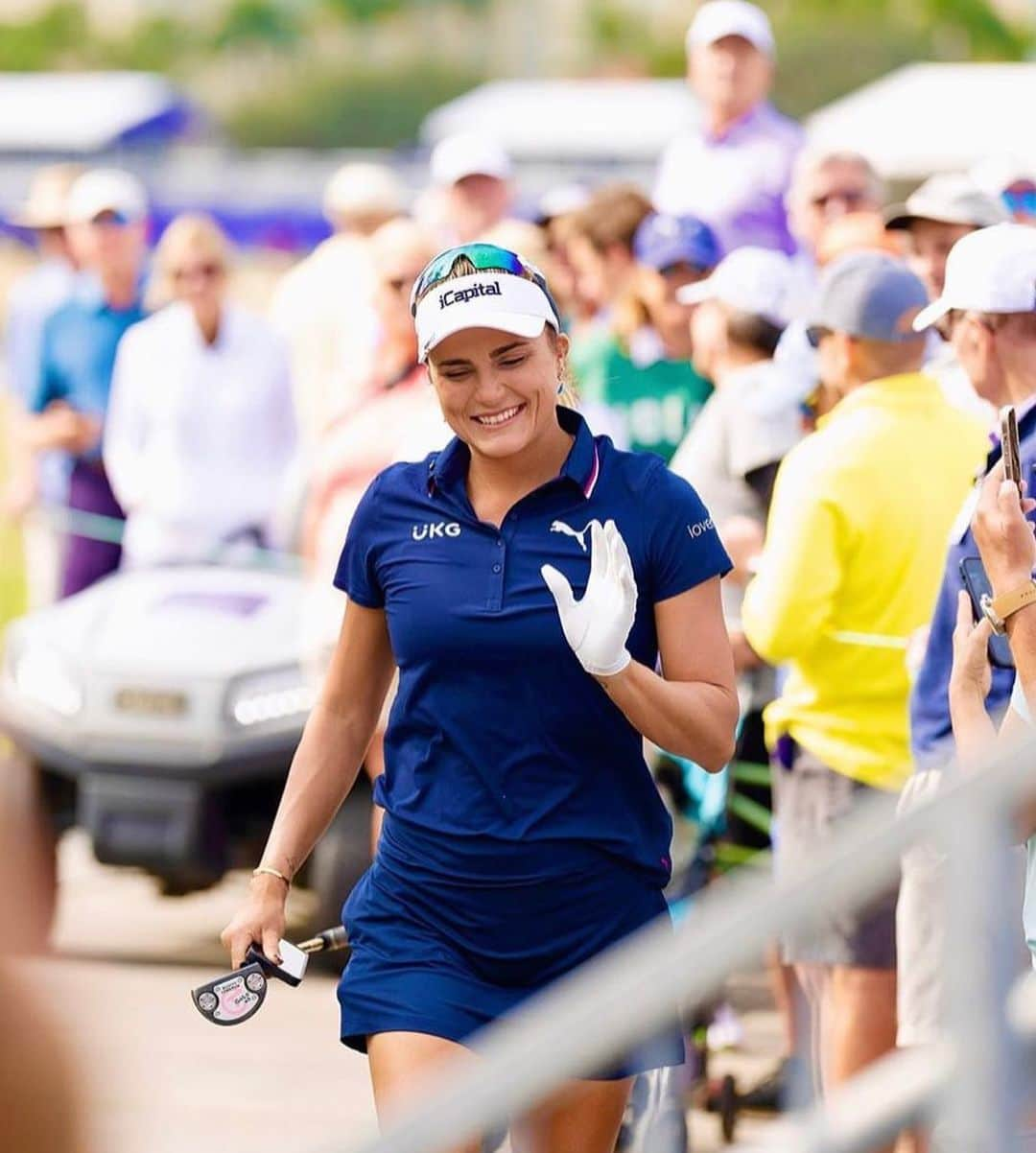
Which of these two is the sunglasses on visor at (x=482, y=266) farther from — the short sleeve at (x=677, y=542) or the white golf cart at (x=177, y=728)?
the white golf cart at (x=177, y=728)

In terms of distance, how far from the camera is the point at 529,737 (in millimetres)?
3598

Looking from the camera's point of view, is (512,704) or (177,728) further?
(177,728)

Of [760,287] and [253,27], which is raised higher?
[760,287]

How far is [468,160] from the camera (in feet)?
29.5

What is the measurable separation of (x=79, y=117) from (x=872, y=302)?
5159 centimetres

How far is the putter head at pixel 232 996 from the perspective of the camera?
3.77m

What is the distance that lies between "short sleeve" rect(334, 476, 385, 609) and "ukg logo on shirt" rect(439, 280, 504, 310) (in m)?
0.32

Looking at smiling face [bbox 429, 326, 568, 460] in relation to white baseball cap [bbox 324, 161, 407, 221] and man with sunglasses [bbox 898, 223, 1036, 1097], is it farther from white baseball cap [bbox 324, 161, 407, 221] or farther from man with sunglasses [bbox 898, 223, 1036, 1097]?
white baseball cap [bbox 324, 161, 407, 221]

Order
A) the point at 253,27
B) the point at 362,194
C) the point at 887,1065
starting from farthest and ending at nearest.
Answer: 1. the point at 253,27
2. the point at 362,194
3. the point at 887,1065

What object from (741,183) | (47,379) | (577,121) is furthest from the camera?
(577,121)

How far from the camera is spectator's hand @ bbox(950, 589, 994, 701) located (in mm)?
3795

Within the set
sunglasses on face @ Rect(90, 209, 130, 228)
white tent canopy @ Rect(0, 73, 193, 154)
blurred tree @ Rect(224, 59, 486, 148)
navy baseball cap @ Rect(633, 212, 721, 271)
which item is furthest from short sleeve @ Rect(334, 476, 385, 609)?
blurred tree @ Rect(224, 59, 486, 148)

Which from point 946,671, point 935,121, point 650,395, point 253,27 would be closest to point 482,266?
point 946,671

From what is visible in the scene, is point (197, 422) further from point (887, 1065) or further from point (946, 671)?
point (887, 1065)
